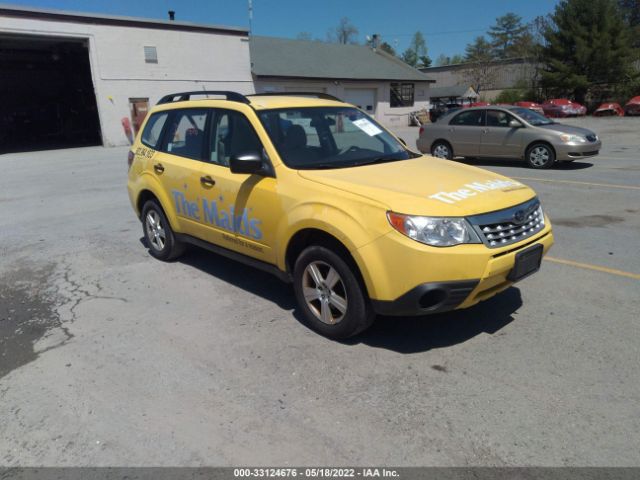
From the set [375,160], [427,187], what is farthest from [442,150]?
[427,187]

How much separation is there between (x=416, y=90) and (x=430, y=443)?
40566mm

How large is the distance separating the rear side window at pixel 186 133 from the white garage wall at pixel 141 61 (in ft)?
73.0

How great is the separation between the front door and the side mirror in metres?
0.16

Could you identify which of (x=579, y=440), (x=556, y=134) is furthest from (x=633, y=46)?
(x=579, y=440)

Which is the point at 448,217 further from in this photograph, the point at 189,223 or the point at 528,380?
the point at 189,223

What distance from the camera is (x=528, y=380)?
314cm

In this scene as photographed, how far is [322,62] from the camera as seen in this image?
36062 millimetres

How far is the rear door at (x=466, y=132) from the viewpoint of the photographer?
42.0ft

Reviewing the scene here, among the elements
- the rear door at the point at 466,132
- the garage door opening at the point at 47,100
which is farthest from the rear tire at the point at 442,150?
the garage door opening at the point at 47,100

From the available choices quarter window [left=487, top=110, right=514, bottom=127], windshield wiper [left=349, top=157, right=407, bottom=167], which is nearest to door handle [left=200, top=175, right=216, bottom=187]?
windshield wiper [left=349, top=157, right=407, bottom=167]

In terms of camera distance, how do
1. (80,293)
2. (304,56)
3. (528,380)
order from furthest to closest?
(304,56), (80,293), (528,380)

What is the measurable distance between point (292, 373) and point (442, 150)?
37.8ft

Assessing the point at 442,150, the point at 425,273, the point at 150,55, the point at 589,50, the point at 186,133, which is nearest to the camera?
the point at 425,273

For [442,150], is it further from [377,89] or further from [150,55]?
[377,89]
